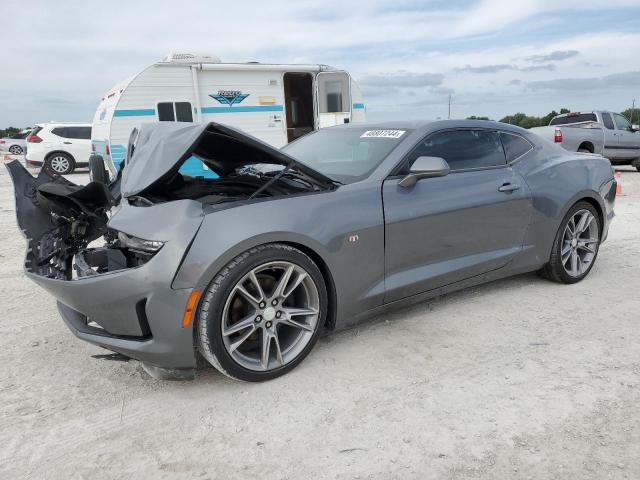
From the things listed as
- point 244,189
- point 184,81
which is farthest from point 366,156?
point 184,81

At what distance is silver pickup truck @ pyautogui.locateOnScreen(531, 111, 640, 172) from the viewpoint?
512 inches

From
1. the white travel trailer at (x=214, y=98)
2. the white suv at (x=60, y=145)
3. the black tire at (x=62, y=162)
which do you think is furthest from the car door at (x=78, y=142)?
the white travel trailer at (x=214, y=98)

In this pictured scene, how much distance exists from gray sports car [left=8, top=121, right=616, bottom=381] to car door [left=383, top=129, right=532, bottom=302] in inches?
0.4

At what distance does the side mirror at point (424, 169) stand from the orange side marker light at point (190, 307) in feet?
4.88

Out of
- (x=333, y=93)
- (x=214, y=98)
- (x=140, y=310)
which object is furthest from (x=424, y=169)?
(x=333, y=93)

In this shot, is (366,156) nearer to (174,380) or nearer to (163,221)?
(163,221)

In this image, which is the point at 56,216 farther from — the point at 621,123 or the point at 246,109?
the point at 621,123

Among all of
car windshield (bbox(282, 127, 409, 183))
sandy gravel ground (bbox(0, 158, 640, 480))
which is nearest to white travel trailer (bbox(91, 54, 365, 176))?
car windshield (bbox(282, 127, 409, 183))

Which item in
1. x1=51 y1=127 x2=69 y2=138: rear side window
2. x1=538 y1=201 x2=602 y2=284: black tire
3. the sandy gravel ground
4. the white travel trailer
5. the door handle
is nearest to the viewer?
the sandy gravel ground

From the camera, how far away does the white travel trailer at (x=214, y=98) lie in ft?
33.3

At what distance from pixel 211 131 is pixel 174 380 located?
1.34 metres

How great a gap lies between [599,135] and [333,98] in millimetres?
7153

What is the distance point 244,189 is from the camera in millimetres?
3283

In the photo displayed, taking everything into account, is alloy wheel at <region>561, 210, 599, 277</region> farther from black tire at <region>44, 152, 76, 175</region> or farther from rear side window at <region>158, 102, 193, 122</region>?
black tire at <region>44, 152, 76, 175</region>
